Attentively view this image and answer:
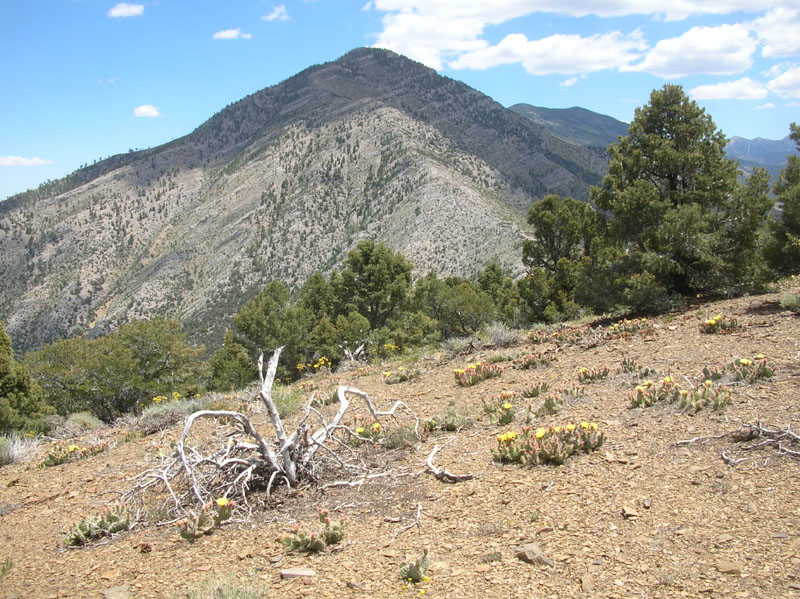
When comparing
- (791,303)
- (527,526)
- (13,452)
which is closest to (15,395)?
(13,452)

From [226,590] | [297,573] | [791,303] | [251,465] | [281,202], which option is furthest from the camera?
[281,202]

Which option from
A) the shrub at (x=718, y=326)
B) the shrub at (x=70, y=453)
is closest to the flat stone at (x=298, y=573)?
the shrub at (x=70, y=453)


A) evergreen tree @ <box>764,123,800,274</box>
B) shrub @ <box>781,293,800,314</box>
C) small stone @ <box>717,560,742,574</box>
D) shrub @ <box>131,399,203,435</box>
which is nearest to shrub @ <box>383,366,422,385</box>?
shrub @ <box>131,399,203,435</box>

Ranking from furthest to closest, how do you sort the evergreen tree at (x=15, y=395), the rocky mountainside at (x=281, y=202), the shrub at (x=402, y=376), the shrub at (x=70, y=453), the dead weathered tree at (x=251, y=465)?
1. the rocky mountainside at (x=281, y=202)
2. the evergreen tree at (x=15, y=395)
3. the shrub at (x=402, y=376)
4. the shrub at (x=70, y=453)
5. the dead weathered tree at (x=251, y=465)

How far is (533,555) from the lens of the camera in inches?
123

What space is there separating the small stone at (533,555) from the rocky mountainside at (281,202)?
53320 mm

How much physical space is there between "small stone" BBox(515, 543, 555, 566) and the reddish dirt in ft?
0.14

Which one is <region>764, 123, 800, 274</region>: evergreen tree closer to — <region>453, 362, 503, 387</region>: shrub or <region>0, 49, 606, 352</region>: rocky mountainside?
<region>453, 362, 503, 387</region>: shrub

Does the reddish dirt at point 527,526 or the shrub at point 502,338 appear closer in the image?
the reddish dirt at point 527,526

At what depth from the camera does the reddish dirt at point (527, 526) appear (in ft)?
9.54

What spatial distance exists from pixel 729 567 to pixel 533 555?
3.35 feet

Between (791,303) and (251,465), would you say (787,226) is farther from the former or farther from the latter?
(251,465)

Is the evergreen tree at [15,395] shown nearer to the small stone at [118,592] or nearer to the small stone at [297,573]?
the small stone at [118,592]

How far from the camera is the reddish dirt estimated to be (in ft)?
9.54
